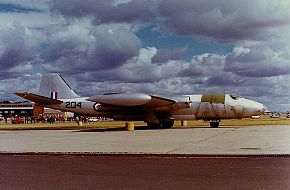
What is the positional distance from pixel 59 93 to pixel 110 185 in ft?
120

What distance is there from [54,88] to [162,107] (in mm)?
12208

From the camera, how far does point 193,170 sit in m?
11.5

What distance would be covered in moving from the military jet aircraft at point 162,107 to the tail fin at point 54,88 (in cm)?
145

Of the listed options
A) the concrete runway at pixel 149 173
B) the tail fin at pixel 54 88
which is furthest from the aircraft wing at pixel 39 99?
the concrete runway at pixel 149 173

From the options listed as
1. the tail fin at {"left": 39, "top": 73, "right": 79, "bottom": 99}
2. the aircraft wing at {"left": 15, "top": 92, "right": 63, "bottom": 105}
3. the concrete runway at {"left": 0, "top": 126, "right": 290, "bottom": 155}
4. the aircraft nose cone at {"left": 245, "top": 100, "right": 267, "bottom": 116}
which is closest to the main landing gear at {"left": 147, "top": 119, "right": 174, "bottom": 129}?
the aircraft nose cone at {"left": 245, "top": 100, "right": 267, "bottom": 116}

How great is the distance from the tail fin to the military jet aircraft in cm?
145

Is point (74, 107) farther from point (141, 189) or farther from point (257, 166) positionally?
point (141, 189)

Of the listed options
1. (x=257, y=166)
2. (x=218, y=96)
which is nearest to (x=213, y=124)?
(x=218, y=96)

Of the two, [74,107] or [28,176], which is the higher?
[74,107]

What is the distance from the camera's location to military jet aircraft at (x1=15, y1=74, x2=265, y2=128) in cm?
3834

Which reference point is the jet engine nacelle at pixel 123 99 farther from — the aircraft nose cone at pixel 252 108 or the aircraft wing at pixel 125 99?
the aircraft nose cone at pixel 252 108

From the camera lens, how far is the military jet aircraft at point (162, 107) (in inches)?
1510

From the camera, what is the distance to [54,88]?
1764 inches

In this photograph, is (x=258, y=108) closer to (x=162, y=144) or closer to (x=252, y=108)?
(x=252, y=108)
